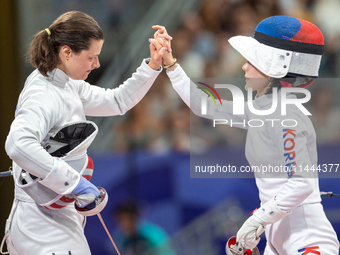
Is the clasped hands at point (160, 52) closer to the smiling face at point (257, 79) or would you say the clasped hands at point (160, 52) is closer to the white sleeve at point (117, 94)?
the white sleeve at point (117, 94)

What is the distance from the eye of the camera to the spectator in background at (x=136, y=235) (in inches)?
108

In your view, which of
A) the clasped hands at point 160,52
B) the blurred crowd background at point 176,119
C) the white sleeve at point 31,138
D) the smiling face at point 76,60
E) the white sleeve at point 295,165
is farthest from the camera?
the blurred crowd background at point 176,119

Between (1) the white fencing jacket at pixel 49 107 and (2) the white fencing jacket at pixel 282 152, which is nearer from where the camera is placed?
(1) the white fencing jacket at pixel 49 107

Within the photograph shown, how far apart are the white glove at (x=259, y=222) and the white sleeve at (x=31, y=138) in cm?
78

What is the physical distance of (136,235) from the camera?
274cm

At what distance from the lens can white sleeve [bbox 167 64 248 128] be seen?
1825 millimetres

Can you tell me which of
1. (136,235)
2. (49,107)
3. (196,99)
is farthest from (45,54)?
(136,235)

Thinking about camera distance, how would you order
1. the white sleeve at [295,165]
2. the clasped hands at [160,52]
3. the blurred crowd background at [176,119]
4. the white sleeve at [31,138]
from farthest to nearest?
the blurred crowd background at [176,119] → the clasped hands at [160,52] → the white sleeve at [295,165] → the white sleeve at [31,138]

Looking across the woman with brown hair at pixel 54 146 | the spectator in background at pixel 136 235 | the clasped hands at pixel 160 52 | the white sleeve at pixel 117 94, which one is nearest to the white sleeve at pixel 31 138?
the woman with brown hair at pixel 54 146

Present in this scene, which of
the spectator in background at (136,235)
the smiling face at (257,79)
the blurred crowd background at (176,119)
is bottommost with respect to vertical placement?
the spectator in background at (136,235)

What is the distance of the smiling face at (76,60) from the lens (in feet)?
5.22

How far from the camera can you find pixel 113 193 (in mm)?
2748

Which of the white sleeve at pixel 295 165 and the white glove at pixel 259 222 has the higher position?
the white sleeve at pixel 295 165

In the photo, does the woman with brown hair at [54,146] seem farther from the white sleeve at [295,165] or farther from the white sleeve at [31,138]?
the white sleeve at [295,165]
